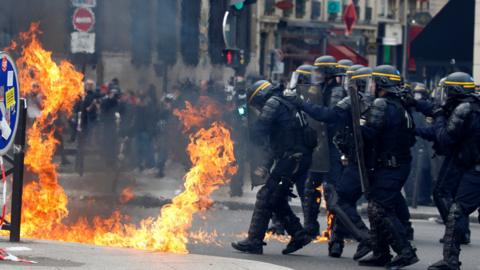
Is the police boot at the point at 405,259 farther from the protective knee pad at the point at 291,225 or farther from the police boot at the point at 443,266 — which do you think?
the protective knee pad at the point at 291,225

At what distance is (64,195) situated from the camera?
11.3 metres

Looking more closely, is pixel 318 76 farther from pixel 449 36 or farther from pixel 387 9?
pixel 387 9

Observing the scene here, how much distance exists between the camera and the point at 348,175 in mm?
10711

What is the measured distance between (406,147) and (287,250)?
1671 millimetres

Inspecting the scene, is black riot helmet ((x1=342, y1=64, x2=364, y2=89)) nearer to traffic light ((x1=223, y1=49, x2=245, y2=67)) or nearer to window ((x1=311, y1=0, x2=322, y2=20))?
traffic light ((x1=223, y1=49, x2=245, y2=67))

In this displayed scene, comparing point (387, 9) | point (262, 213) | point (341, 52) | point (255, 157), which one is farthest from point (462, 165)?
point (387, 9)

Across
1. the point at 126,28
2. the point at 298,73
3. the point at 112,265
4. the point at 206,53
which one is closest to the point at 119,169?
the point at 206,53

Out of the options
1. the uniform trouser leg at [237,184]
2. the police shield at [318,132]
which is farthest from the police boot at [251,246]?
the uniform trouser leg at [237,184]

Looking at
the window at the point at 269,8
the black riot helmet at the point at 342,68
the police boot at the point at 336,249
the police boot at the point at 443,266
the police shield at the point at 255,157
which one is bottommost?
the police boot at the point at 336,249

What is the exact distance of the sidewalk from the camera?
894cm

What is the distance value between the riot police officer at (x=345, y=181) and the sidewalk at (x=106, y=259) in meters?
1.35

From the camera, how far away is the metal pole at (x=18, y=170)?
9961mm

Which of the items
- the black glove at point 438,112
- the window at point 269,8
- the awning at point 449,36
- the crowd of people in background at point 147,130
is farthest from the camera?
the window at point 269,8

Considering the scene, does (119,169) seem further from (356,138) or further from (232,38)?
(356,138)
